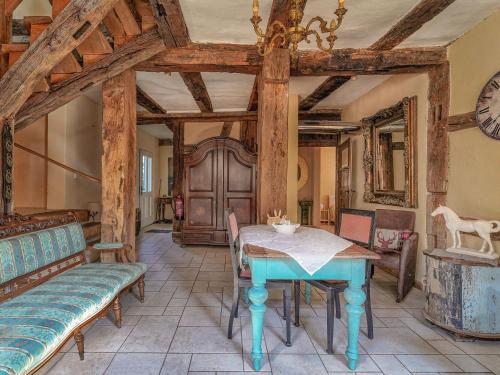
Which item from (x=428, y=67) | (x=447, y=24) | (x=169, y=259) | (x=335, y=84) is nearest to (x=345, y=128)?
(x=335, y=84)

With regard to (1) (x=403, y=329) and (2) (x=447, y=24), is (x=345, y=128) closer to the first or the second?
(2) (x=447, y=24)

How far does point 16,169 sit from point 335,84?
204 inches

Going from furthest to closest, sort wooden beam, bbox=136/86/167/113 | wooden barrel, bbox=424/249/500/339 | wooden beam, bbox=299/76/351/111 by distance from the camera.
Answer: wooden beam, bbox=136/86/167/113, wooden beam, bbox=299/76/351/111, wooden barrel, bbox=424/249/500/339

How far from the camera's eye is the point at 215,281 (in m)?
3.59

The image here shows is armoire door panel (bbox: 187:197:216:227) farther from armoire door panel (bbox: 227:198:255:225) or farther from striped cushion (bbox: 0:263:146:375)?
striped cushion (bbox: 0:263:146:375)

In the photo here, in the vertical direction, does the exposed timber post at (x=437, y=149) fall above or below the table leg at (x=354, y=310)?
above

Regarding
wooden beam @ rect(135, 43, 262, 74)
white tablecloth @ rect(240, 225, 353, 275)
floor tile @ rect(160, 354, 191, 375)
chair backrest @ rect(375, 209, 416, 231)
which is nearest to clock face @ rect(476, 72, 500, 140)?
chair backrest @ rect(375, 209, 416, 231)

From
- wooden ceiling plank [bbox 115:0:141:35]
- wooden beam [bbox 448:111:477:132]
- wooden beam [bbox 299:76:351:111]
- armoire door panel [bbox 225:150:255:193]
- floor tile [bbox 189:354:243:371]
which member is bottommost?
floor tile [bbox 189:354:243:371]

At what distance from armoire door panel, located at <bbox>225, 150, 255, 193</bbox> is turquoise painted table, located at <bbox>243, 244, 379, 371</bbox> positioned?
11.5ft

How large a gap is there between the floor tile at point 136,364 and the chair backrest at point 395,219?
294cm

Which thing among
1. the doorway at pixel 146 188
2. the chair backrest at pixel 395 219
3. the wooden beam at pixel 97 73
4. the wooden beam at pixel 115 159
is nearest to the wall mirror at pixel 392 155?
the chair backrest at pixel 395 219

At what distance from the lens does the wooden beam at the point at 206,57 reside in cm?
320

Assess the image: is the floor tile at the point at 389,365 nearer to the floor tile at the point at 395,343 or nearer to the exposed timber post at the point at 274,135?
the floor tile at the point at 395,343

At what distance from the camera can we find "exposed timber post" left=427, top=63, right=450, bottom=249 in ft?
10.4
